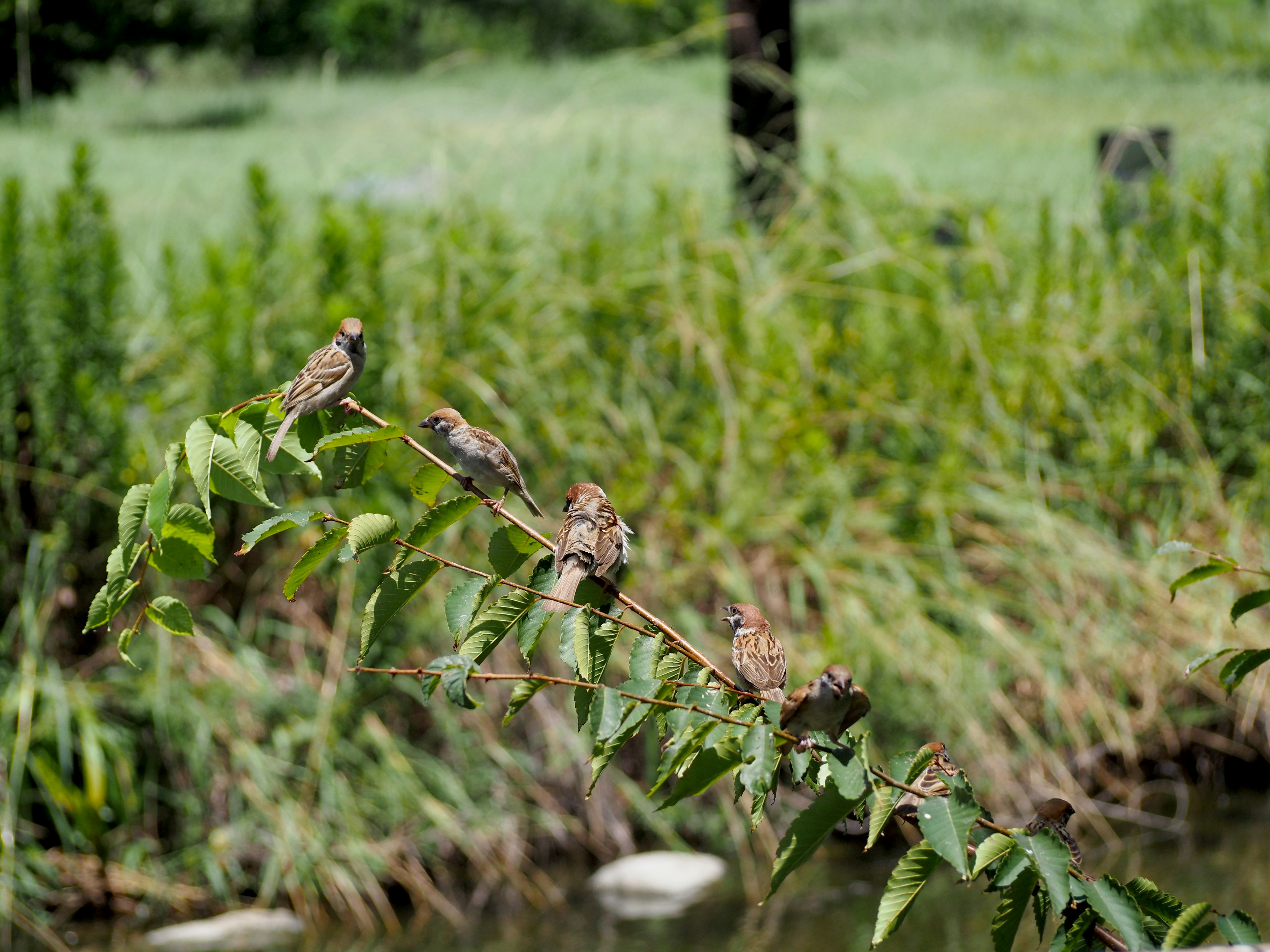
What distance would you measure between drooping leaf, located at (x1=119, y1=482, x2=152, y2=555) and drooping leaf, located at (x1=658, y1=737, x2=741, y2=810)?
69 centimetres

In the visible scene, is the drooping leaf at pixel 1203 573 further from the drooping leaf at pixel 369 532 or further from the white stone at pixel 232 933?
the white stone at pixel 232 933

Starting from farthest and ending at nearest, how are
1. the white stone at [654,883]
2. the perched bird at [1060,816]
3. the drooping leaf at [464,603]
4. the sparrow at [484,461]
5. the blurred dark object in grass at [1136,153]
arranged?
the blurred dark object in grass at [1136,153], the white stone at [654,883], the sparrow at [484,461], the perched bird at [1060,816], the drooping leaf at [464,603]

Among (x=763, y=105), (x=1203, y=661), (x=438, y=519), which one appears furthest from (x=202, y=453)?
(x=763, y=105)

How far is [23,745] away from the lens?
3887mm

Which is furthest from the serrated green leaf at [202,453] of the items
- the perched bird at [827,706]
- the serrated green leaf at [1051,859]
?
the serrated green leaf at [1051,859]

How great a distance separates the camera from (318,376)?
5.39 ft

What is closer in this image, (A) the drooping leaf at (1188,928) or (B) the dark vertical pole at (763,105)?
(A) the drooping leaf at (1188,928)

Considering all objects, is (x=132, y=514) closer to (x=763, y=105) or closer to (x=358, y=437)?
(x=358, y=437)

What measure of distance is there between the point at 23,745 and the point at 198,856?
70cm

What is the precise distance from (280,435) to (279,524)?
24 centimetres

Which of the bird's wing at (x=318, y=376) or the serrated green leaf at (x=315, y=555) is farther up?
the bird's wing at (x=318, y=376)

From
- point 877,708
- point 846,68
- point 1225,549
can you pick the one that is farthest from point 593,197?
point 846,68

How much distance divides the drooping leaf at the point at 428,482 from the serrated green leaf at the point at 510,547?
113 millimetres

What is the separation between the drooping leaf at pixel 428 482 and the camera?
151cm
